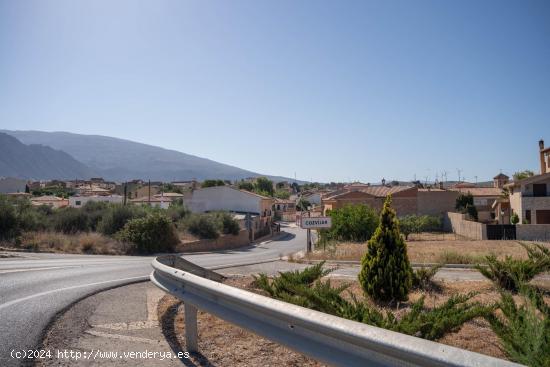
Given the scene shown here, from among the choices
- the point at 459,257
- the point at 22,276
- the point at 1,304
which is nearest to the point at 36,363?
the point at 1,304

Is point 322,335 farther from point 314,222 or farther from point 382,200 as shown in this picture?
point 382,200

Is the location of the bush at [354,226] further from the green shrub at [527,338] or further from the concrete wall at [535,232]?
the green shrub at [527,338]

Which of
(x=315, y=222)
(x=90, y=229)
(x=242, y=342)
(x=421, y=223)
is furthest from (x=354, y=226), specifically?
(x=242, y=342)

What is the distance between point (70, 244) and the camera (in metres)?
24.7

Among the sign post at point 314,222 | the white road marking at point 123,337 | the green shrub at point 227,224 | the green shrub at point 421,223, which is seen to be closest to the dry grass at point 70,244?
the sign post at point 314,222

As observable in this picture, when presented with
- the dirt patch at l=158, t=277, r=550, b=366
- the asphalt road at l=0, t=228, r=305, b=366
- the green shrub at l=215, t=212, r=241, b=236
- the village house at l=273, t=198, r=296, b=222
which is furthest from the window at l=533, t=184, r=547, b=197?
the village house at l=273, t=198, r=296, b=222

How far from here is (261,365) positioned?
159 inches

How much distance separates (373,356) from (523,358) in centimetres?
130

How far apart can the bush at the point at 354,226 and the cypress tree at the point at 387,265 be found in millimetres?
26523

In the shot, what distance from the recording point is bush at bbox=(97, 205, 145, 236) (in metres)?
31.2

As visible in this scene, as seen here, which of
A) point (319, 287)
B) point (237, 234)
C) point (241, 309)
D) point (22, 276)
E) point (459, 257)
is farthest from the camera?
point (237, 234)

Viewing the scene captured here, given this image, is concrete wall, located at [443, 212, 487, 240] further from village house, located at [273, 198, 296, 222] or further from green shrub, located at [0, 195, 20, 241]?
village house, located at [273, 198, 296, 222]

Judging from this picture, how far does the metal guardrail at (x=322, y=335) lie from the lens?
2111 mm

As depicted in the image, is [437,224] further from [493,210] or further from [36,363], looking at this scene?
[36,363]
